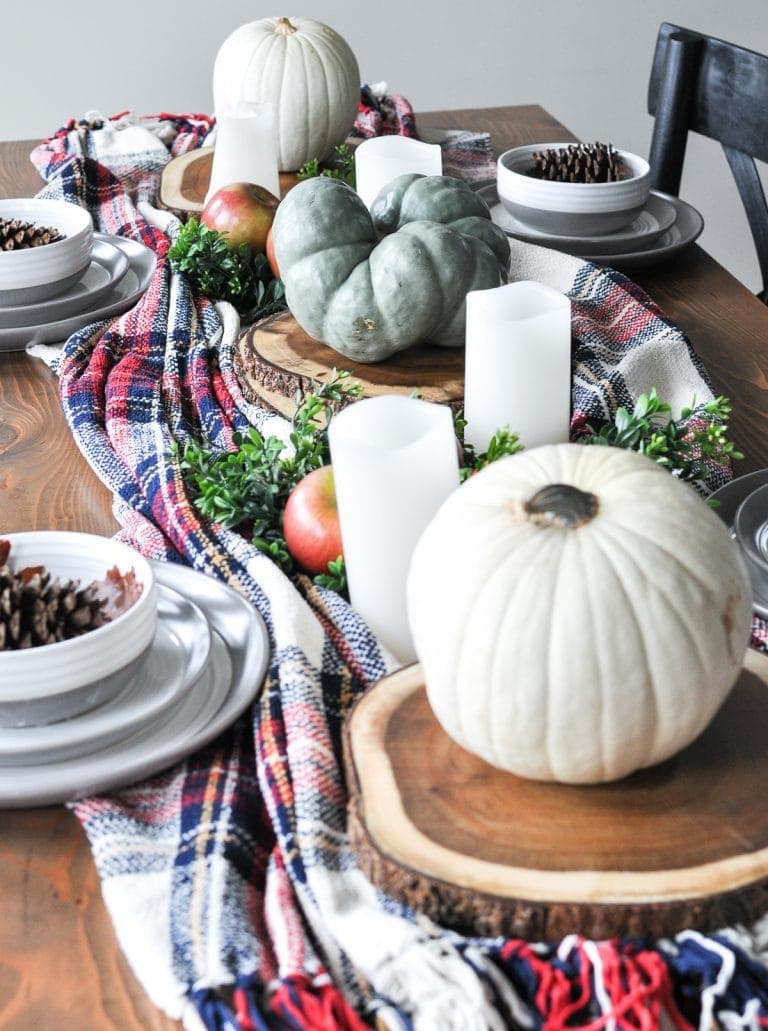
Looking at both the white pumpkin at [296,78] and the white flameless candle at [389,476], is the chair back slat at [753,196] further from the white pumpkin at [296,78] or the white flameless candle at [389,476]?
the white flameless candle at [389,476]

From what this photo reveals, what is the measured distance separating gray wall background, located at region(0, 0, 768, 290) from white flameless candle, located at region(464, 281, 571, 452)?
2192 mm

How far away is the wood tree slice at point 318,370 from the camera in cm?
104

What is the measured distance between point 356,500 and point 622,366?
46 cm

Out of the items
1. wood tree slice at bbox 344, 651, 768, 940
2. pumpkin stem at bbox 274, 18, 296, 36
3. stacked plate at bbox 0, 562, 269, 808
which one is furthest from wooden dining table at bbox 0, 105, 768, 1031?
pumpkin stem at bbox 274, 18, 296, 36

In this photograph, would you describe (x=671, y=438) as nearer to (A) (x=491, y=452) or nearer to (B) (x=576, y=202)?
(A) (x=491, y=452)

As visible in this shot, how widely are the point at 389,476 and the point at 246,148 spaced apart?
2.75 ft

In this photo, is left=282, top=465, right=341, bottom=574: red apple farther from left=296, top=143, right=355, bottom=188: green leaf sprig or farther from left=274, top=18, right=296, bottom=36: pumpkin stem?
left=274, top=18, right=296, bottom=36: pumpkin stem

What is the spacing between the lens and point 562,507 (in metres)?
0.57

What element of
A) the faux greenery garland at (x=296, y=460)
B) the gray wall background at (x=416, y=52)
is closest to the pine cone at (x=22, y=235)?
the faux greenery garland at (x=296, y=460)

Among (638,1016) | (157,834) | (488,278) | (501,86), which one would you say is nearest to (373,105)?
(488,278)

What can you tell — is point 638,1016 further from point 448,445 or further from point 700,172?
point 700,172

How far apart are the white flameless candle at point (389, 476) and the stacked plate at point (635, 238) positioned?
0.72 m

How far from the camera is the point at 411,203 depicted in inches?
43.9

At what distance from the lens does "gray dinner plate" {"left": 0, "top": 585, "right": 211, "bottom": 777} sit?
0.63 metres
